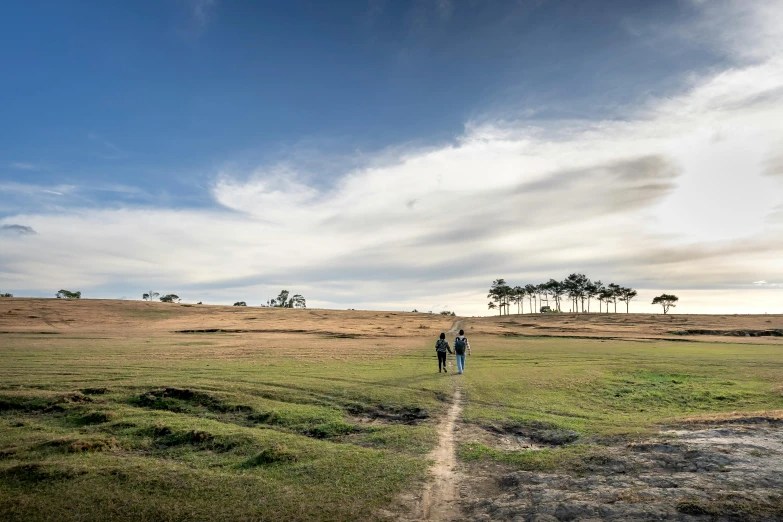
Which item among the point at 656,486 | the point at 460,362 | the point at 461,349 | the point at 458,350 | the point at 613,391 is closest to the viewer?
the point at 656,486

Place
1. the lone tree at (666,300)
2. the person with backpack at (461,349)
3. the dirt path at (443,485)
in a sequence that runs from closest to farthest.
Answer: the dirt path at (443,485)
the person with backpack at (461,349)
the lone tree at (666,300)

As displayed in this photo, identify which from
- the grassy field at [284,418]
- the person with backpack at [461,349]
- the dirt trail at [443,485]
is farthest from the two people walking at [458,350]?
the dirt trail at [443,485]

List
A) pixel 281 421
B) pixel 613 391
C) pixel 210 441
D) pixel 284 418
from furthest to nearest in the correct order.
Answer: pixel 613 391
pixel 284 418
pixel 281 421
pixel 210 441

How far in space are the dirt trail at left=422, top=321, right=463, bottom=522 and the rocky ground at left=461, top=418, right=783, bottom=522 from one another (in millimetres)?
370

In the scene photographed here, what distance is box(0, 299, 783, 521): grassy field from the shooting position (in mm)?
12156

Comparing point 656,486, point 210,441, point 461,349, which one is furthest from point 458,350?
point 656,486

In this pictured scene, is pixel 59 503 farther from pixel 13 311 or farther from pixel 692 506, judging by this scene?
pixel 13 311

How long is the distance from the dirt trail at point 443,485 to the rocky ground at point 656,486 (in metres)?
0.37

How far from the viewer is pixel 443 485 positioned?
12.8m

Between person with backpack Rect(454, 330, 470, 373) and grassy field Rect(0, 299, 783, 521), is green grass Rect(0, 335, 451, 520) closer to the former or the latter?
grassy field Rect(0, 299, 783, 521)

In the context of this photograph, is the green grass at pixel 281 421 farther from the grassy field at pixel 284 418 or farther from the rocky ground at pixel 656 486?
the rocky ground at pixel 656 486

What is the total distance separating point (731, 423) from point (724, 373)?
17101 mm

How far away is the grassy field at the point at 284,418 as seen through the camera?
12.2 meters

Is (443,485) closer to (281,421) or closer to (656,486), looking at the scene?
(656,486)
